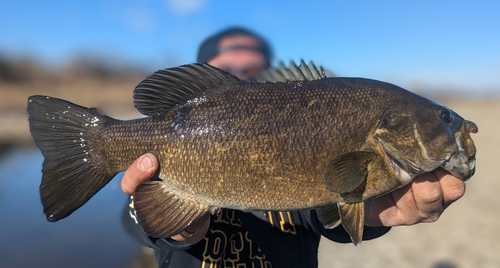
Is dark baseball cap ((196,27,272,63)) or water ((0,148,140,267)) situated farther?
water ((0,148,140,267))

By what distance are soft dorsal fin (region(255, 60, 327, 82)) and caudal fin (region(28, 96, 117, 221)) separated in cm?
101

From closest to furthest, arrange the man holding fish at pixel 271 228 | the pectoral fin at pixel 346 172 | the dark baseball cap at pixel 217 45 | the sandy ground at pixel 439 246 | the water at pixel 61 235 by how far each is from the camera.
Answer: the pectoral fin at pixel 346 172 → the man holding fish at pixel 271 228 → the dark baseball cap at pixel 217 45 → the sandy ground at pixel 439 246 → the water at pixel 61 235

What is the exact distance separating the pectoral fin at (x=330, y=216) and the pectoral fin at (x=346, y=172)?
9.3 inches

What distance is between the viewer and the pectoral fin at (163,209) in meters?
1.86

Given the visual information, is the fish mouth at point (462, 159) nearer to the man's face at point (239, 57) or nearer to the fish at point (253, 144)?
the fish at point (253, 144)

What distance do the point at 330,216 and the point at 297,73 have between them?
0.82 m

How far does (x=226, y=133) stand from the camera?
1.79m

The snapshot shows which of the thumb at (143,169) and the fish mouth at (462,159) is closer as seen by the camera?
the fish mouth at (462,159)

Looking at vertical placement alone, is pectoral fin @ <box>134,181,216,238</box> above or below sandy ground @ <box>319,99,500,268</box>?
above

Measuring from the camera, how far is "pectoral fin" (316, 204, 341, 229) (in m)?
1.88

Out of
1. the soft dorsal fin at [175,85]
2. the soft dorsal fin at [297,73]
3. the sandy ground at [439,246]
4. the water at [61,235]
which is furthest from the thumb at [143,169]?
the water at [61,235]

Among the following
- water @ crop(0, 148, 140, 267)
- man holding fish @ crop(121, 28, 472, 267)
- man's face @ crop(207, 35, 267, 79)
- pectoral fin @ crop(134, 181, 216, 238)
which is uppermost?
man's face @ crop(207, 35, 267, 79)

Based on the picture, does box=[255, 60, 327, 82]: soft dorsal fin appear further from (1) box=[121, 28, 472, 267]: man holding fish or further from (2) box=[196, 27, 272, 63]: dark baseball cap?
(2) box=[196, 27, 272, 63]: dark baseball cap

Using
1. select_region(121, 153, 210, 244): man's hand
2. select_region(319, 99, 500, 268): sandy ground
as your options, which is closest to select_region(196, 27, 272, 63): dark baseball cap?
select_region(121, 153, 210, 244): man's hand
